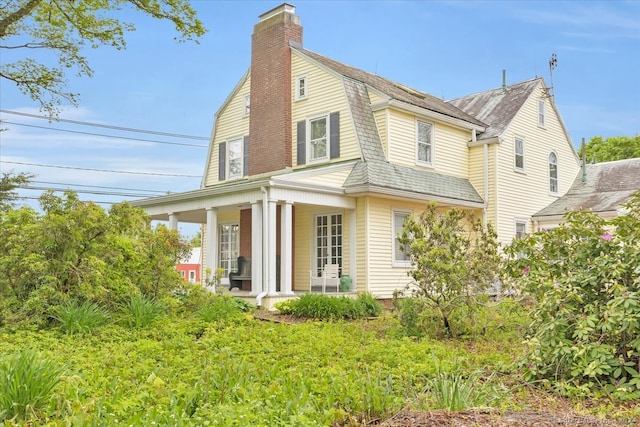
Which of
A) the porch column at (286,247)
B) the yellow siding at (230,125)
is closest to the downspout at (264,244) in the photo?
the porch column at (286,247)

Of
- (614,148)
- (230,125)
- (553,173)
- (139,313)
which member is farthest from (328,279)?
(614,148)

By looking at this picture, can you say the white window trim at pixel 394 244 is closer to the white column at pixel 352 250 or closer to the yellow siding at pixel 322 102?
the white column at pixel 352 250

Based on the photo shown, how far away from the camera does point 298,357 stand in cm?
698

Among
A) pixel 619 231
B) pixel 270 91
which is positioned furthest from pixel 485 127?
pixel 619 231

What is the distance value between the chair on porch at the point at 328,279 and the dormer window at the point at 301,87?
18.8 feet

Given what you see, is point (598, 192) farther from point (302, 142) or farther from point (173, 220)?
point (173, 220)

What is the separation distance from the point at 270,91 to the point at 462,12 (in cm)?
988

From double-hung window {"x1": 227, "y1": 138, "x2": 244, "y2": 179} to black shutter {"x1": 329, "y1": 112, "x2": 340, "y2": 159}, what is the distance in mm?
4142

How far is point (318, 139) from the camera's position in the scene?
57.5 ft

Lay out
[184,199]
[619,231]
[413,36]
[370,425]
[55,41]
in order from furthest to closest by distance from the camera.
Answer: [55,41]
[184,199]
[413,36]
[619,231]
[370,425]

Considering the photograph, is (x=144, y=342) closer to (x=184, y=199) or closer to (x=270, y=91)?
(x=184, y=199)

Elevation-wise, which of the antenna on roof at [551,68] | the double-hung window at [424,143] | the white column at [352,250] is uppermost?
the antenna on roof at [551,68]

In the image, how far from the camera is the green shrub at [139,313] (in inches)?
382

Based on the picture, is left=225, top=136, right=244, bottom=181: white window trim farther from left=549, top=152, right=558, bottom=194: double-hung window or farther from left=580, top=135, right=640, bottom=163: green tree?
left=580, top=135, right=640, bottom=163: green tree
